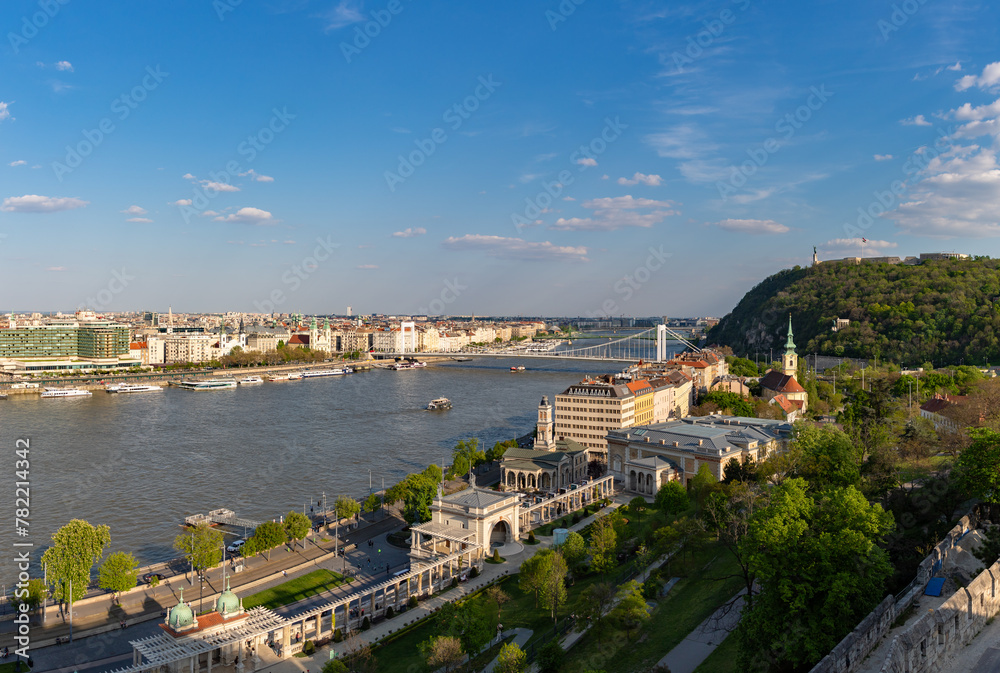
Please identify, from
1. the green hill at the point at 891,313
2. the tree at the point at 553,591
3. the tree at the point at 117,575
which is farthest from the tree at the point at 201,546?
the green hill at the point at 891,313

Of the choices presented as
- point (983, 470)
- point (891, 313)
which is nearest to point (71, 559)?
point (983, 470)

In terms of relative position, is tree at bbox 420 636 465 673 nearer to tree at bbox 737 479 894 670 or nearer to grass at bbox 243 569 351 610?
tree at bbox 737 479 894 670

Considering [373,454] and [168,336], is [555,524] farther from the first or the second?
[168,336]

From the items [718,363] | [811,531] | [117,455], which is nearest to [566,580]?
[811,531]

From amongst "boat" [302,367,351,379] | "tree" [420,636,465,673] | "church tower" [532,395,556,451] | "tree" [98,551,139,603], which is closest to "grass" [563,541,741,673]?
"tree" [420,636,465,673]

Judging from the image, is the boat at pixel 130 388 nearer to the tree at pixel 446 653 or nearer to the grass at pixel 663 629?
the tree at pixel 446 653

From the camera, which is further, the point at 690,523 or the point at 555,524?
the point at 555,524

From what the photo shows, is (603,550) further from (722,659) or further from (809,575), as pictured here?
(809,575)
